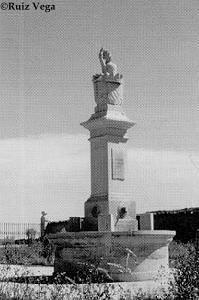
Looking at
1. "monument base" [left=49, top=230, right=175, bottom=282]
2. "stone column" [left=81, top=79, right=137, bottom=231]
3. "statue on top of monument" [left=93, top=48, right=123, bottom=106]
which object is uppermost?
"statue on top of monument" [left=93, top=48, right=123, bottom=106]

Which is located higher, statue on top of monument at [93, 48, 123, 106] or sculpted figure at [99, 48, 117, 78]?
sculpted figure at [99, 48, 117, 78]

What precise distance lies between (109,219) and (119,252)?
1.12m

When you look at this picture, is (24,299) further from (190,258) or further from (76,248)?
(76,248)

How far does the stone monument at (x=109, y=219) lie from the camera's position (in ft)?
33.7

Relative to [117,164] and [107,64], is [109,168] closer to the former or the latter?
[117,164]

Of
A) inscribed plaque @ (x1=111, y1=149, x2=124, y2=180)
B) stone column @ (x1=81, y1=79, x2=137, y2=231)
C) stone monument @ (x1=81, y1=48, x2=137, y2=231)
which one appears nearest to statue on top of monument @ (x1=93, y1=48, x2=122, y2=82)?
stone monument @ (x1=81, y1=48, x2=137, y2=231)

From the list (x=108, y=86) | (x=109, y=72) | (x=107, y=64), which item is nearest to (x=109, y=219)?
(x=108, y=86)

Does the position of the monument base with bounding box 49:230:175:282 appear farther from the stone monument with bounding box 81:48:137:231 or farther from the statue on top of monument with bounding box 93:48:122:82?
the statue on top of monument with bounding box 93:48:122:82

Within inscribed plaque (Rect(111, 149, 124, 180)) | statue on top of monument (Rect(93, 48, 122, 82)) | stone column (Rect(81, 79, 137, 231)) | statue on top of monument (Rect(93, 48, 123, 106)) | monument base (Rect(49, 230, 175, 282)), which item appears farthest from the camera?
statue on top of monument (Rect(93, 48, 122, 82))

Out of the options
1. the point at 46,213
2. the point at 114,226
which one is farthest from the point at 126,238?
the point at 46,213

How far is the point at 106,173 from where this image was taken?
12.2 meters

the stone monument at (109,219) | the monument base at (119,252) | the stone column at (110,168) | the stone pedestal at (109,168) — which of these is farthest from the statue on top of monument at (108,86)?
the monument base at (119,252)

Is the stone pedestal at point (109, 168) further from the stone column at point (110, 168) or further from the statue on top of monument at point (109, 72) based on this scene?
the statue on top of monument at point (109, 72)

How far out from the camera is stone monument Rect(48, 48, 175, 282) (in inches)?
405
